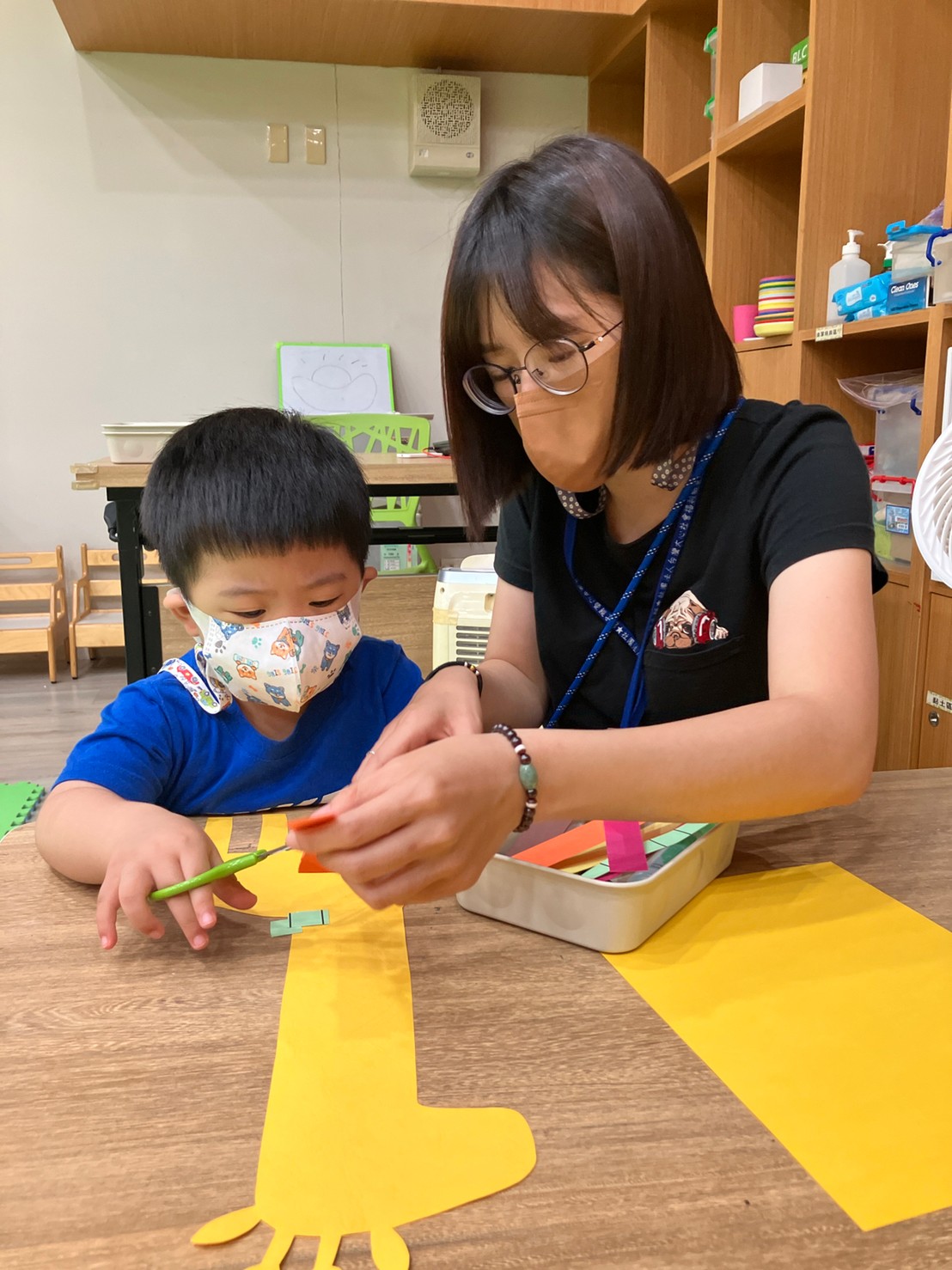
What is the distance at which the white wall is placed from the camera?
145 inches

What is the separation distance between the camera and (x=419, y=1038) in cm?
53

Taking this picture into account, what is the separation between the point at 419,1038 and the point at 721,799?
0.80 feet

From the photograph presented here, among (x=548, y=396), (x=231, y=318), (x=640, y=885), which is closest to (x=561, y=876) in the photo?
(x=640, y=885)

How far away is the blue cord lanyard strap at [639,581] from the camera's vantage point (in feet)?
3.05

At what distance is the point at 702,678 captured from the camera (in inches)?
37.7

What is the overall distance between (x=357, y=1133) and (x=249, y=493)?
0.61m

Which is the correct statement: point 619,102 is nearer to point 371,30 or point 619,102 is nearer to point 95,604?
point 371,30

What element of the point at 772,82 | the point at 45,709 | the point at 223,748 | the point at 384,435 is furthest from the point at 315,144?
the point at 223,748

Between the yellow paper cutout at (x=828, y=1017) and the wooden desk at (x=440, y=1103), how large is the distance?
2 cm

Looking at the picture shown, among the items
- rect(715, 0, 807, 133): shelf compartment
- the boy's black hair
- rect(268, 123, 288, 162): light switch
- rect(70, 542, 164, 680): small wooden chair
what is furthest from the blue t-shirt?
rect(268, 123, 288, 162): light switch

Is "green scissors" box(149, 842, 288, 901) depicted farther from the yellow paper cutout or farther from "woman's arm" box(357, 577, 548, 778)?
the yellow paper cutout

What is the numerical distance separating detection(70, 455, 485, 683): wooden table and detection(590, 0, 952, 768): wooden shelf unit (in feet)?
2.95

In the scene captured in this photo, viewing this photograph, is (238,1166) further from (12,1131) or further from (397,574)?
(397,574)

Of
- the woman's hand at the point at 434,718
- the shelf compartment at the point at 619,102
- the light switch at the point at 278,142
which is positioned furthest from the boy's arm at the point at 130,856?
the shelf compartment at the point at 619,102
